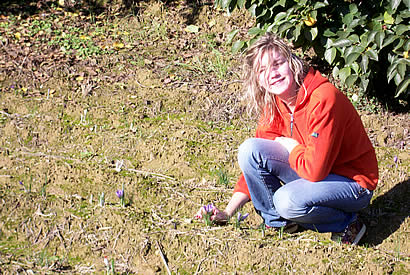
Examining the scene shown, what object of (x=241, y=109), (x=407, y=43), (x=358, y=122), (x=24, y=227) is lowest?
(x=24, y=227)

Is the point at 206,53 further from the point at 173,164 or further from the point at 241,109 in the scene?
the point at 173,164

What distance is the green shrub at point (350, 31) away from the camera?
363 centimetres

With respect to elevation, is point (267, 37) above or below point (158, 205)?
above

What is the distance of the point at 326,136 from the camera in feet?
8.67

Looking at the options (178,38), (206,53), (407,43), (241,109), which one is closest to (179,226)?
(241,109)

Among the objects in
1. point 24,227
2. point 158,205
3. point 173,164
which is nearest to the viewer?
point 24,227

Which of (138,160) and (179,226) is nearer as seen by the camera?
(179,226)

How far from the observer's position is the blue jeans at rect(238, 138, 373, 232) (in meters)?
2.78

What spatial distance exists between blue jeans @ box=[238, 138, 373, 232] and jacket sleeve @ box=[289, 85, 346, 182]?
0.09 m

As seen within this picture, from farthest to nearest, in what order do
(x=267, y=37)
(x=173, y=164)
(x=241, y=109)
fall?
(x=241, y=109) < (x=173, y=164) < (x=267, y=37)

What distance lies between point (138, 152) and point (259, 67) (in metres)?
1.48

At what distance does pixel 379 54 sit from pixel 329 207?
62.0 inches

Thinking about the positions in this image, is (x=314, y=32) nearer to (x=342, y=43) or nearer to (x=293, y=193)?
(x=342, y=43)

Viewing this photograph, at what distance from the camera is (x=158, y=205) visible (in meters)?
3.42
